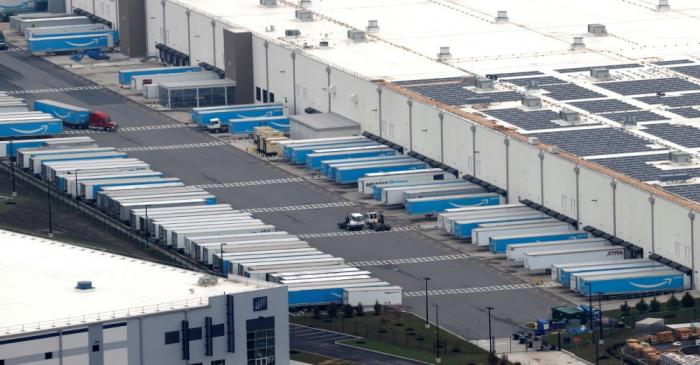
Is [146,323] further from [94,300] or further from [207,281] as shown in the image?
[207,281]

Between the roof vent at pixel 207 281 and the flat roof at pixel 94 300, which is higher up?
the roof vent at pixel 207 281

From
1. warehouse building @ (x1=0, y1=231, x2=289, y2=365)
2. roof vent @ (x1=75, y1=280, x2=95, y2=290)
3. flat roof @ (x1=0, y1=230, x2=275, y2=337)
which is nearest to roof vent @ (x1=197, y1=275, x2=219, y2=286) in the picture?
warehouse building @ (x1=0, y1=231, x2=289, y2=365)

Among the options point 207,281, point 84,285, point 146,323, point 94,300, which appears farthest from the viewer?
point 207,281

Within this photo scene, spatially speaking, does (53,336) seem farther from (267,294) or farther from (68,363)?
(267,294)

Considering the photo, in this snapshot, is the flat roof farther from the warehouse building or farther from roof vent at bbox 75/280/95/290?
roof vent at bbox 75/280/95/290

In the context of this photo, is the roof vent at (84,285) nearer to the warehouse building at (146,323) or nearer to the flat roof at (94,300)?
the warehouse building at (146,323)

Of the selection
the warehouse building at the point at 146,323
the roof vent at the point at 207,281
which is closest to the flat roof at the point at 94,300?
the warehouse building at the point at 146,323

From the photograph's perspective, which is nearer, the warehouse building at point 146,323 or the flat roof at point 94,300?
the warehouse building at point 146,323

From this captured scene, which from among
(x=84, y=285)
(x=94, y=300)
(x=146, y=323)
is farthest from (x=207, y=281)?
(x=146, y=323)
